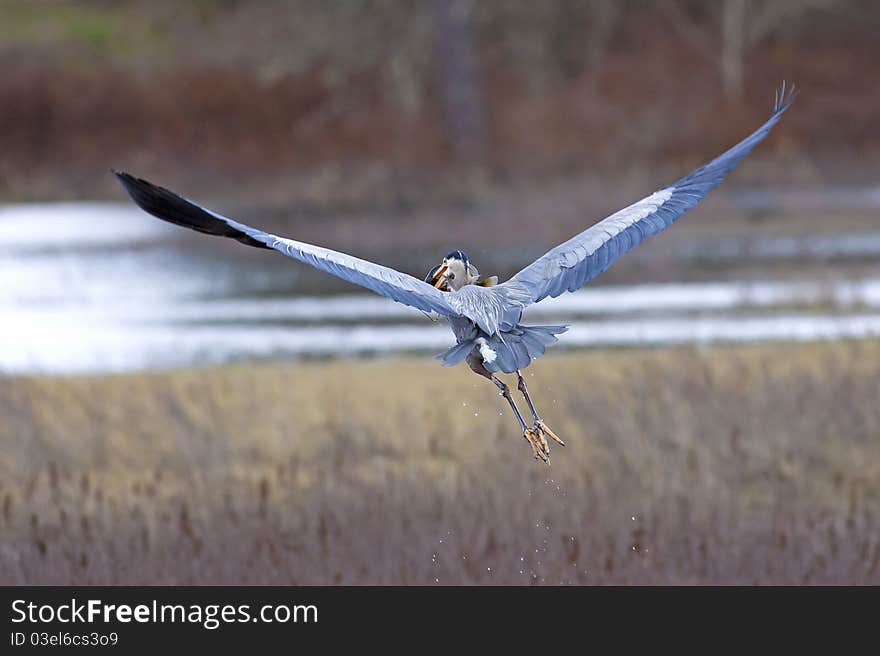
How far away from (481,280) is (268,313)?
7.59 m

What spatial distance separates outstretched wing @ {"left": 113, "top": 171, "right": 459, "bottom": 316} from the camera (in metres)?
5.12

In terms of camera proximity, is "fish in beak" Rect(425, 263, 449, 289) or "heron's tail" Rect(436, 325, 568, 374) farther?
"fish in beak" Rect(425, 263, 449, 289)

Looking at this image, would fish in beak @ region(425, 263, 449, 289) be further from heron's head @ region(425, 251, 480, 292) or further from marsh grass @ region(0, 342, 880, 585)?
marsh grass @ region(0, 342, 880, 585)

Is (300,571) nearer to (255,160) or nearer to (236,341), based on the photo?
(236,341)

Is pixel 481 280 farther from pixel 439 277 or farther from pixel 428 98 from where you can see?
pixel 428 98

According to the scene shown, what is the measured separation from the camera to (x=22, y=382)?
9195mm

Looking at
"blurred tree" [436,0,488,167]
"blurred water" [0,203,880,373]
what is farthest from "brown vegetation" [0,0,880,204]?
"blurred water" [0,203,880,373]

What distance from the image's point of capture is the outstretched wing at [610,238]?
5.54 meters

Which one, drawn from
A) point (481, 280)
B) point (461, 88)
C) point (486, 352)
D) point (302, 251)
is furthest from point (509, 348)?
point (461, 88)

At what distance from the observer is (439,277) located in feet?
18.0

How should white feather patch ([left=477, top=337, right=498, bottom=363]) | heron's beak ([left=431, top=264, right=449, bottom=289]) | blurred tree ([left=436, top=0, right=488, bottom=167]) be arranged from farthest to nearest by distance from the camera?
1. blurred tree ([left=436, top=0, right=488, bottom=167])
2. heron's beak ([left=431, top=264, right=449, bottom=289])
3. white feather patch ([left=477, top=337, right=498, bottom=363])

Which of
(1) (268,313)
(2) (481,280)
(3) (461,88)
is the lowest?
(2) (481,280)

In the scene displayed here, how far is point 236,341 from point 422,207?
8.95 m

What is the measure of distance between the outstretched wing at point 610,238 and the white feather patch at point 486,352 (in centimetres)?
35
